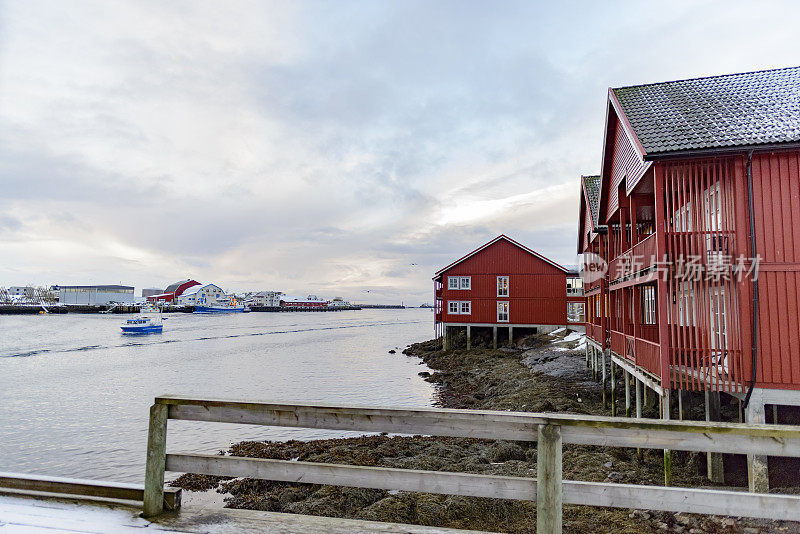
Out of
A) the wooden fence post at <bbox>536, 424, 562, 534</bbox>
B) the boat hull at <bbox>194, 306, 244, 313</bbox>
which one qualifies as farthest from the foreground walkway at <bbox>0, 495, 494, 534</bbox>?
the boat hull at <bbox>194, 306, 244, 313</bbox>

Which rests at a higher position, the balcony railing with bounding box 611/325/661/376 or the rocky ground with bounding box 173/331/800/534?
the balcony railing with bounding box 611/325/661/376

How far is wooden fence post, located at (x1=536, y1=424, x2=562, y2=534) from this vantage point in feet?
10.9

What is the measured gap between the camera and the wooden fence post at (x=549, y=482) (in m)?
3.31

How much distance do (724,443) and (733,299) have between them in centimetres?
819

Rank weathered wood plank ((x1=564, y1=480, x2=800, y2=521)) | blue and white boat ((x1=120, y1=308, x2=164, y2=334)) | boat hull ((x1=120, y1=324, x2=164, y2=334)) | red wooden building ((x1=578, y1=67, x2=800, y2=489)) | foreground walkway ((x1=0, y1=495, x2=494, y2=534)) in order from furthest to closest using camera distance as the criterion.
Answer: blue and white boat ((x1=120, y1=308, x2=164, y2=334)), boat hull ((x1=120, y1=324, x2=164, y2=334)), red wooden building ((x1=578, y1=67, x2=800, y2=489)), foreground walkway ((x1=0, y1=495, x2=494, y2=534)), weathered wood plank ((x1=564, y1=480, x2=800, y2=521))

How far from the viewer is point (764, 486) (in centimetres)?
814

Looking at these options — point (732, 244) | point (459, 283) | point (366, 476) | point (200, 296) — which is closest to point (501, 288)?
point (459, 283)

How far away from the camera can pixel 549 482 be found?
334 centimetres

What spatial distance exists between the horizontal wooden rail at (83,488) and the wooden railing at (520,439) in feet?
0.45

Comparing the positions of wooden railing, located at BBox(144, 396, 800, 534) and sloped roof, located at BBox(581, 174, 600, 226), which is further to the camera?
sloped roof, located at BBox(581, 174, 600, 226)

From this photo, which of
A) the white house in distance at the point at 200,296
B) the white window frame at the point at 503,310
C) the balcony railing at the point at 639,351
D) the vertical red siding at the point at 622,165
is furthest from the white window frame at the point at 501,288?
the white house in distance at the point at 200,296

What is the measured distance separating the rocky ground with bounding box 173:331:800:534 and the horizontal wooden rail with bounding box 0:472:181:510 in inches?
189

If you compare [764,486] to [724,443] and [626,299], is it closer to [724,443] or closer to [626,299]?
[724,443]

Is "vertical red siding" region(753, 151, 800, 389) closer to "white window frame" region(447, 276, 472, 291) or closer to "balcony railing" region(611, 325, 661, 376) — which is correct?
"balcony railing" region(611, 325, 661, 376)
